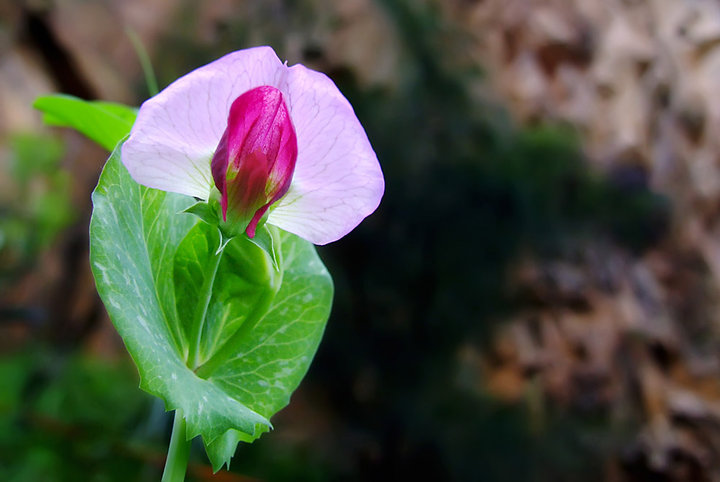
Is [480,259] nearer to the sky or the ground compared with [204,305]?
nearer to the ground

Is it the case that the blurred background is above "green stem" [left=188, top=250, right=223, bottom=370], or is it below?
below

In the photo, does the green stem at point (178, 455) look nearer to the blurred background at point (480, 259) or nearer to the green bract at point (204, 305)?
the green bract at point (204, 305)

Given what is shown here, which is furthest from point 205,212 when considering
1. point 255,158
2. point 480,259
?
point 480,259

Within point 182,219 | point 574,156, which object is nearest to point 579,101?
point 574,156

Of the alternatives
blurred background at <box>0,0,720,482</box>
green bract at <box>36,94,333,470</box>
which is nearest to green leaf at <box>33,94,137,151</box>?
green bract at <box>36,94,333,470</box>

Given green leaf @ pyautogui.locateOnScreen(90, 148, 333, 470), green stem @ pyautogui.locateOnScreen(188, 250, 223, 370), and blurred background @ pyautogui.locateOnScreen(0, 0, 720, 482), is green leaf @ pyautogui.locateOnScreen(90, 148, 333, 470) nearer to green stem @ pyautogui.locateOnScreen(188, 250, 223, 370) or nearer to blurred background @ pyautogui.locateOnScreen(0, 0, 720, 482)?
green stem @ pyautogui.locateOnScreen(188, 250, 223, 370)

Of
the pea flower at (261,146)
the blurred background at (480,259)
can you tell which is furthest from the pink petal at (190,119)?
the blurred background at (480,259)

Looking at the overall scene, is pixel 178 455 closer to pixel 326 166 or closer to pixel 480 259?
pixel 326 166
